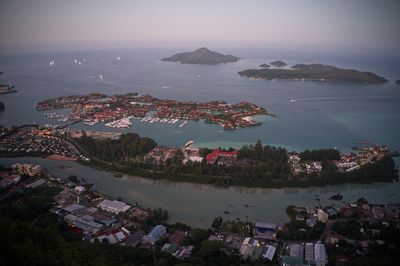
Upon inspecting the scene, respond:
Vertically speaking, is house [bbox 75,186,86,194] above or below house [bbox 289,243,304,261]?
above

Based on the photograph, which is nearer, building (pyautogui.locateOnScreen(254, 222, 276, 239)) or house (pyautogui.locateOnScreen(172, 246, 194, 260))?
house (pyautogui.locateOnScreen(172, 246, 194, 260))

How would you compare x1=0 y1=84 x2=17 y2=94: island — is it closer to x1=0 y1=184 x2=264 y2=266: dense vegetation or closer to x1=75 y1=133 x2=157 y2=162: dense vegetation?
x1=75 y1=133 x2=157 y2=162: dense vegetation

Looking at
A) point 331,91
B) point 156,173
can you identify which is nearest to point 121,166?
point 156,173

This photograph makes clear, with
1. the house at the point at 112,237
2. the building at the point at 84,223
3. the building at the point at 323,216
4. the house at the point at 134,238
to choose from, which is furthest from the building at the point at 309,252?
the building at the point at 84,223

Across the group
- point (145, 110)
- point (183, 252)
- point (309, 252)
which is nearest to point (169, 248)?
point (183, 252)

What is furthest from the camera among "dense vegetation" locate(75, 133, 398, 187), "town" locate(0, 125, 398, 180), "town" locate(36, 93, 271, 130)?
"town" locate(36, 93, 271, 130)

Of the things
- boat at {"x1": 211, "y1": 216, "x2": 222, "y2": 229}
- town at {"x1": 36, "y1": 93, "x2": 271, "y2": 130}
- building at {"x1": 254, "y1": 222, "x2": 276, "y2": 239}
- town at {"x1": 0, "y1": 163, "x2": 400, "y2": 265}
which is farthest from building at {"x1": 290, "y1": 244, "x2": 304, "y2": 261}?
town at {"x1": 36, "y1": 93, "x2": 271, "y2": 130}

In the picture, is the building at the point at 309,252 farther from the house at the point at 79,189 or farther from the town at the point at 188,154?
the house at the point at 79,189
